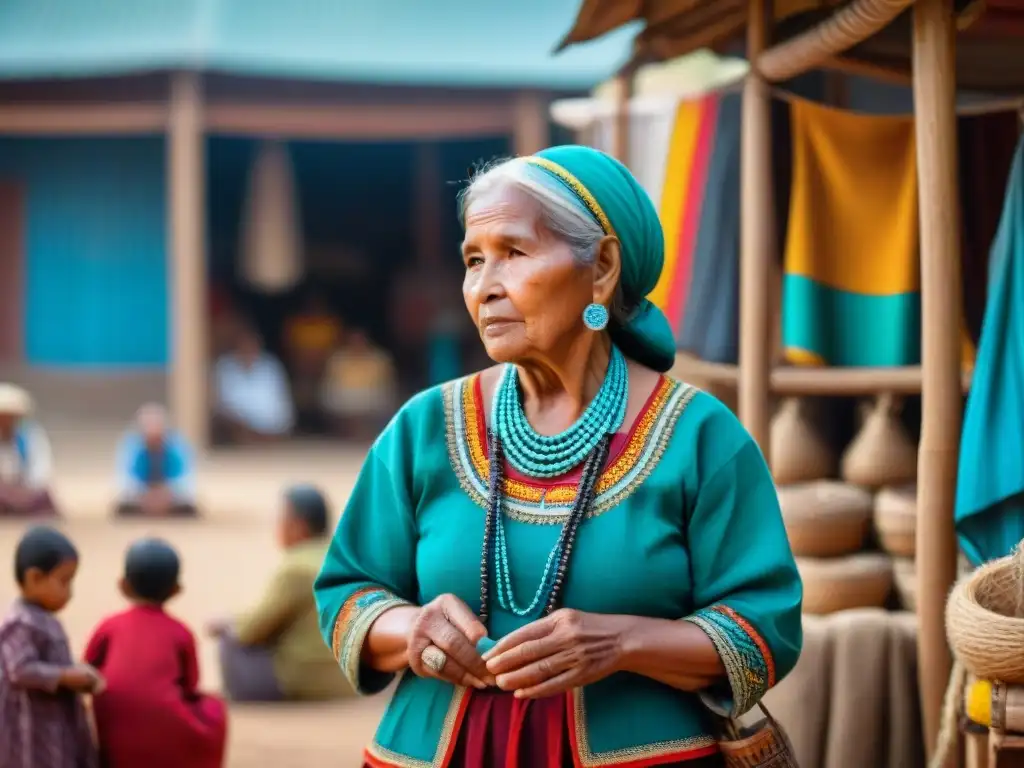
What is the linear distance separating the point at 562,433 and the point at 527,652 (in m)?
0.39

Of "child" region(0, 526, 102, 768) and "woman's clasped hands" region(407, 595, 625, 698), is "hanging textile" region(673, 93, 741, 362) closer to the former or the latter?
"child" region(0, 526, 102, 768)

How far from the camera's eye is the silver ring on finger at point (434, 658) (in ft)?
7.48

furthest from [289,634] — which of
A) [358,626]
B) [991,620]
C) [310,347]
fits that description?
[310,347]

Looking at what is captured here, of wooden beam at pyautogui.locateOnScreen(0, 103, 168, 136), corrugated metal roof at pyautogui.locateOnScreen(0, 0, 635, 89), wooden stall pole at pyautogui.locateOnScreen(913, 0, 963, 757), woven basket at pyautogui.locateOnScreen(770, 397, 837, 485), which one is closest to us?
wooden stall pole at pyautogui.locateOnScreen(913, 0, 963, 757)

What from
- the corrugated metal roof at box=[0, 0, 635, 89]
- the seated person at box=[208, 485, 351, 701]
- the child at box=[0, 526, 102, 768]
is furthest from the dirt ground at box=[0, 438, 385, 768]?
the corrugated metal roof at box=[0, 0, 635, 89]

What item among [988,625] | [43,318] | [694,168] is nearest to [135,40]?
[43,318]

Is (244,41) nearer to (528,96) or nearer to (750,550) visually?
(528,96)

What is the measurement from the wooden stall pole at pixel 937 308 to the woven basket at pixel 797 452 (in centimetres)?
105

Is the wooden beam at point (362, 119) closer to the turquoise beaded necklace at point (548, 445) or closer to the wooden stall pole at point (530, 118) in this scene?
the wooden stall pole at point (530, 118)

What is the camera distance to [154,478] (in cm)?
1124

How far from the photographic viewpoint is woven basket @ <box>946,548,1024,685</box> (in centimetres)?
329

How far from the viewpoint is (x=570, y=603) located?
2.36 m

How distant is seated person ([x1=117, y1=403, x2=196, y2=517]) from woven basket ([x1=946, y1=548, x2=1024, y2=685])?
834cm

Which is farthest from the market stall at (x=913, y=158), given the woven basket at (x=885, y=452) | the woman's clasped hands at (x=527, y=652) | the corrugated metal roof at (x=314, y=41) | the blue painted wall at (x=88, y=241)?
the blue painted wall at (x=88, y=241)
